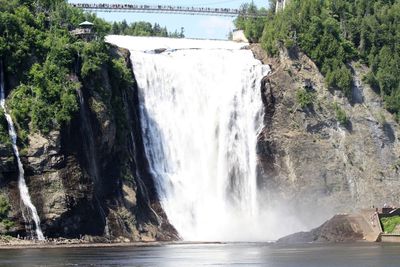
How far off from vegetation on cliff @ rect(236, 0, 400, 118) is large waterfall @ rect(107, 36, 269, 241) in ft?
22.9

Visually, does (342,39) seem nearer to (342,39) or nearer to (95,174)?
(342,39)

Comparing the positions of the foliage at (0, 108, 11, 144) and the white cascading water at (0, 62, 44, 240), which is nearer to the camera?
the white cascading water at (0, 62, 44, 240)

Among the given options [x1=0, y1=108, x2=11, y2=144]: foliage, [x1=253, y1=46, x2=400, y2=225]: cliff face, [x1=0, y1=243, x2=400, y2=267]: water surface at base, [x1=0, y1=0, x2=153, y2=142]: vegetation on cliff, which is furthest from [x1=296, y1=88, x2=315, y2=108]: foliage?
[x1=0, y1=108, x2=11, y2=144]: foliage

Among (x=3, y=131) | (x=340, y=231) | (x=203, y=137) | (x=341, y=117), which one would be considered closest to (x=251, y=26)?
(x=341, y=117)

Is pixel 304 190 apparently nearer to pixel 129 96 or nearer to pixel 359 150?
pixel 359 150

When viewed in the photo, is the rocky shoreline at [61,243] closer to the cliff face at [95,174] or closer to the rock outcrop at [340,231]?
the cliff face at [95,174]

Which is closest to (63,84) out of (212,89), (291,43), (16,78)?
(16,78)

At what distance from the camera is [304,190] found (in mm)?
135875

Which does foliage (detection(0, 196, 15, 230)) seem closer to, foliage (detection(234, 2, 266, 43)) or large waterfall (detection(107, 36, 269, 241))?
large waterfall (detection(107, 36, 269, 241))

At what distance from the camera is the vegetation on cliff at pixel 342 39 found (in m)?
146

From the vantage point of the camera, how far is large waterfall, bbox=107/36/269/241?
13075 centimetres

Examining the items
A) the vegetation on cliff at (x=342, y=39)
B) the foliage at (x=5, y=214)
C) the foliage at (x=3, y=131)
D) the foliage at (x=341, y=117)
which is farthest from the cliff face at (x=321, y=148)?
the foliage at (x=5, y=214)

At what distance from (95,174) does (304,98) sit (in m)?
32.3

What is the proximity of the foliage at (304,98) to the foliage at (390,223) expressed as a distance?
2911 cm
